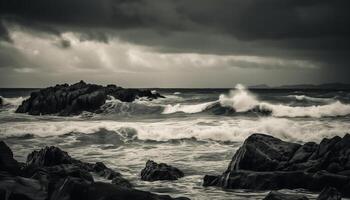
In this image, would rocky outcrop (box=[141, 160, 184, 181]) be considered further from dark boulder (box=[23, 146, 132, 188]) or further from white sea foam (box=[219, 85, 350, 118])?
white sea foam (box=[219, 85, 350, 118])

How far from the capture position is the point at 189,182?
465 inches

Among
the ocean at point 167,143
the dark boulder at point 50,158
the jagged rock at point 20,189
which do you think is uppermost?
the jagged rock at point 20,189

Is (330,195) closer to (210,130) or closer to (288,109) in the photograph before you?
(210,130)

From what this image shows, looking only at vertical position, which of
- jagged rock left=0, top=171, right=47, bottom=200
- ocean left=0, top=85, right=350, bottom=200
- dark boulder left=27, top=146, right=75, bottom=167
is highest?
jagged rock left=0, top=171, right=47, bottom=200

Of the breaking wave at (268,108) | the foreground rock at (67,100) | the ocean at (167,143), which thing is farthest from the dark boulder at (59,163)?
the foreground rock at (67,100)

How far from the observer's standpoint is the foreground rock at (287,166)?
34.3 feet

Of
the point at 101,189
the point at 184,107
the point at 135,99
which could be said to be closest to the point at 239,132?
the point at 101,189

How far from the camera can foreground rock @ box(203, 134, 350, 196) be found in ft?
34.3

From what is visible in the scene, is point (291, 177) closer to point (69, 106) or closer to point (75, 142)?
point (75, 142)

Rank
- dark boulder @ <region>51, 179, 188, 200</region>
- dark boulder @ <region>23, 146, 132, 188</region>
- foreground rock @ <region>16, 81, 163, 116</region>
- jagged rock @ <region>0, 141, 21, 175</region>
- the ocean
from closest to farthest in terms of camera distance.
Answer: dark boulder @ <region>51, 179, 188, 200</region>, jagged rock @ <region>0, 141, 21, 175</region>, dark boulder @ <region>23, 146, 132, 188</region>, the ocean, foreground rock @ <region>16, 81, 163, 116</region>

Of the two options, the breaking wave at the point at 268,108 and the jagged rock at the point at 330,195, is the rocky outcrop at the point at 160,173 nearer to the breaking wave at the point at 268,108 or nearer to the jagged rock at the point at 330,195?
the jagged rock at the point at 330,195

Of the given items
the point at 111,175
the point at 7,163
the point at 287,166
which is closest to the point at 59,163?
the point at 111,175

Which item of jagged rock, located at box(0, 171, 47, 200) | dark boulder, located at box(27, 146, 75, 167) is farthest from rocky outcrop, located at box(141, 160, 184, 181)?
jagged rock, located at box(0, 171, 47, 200)

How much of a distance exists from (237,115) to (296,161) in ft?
74.4
